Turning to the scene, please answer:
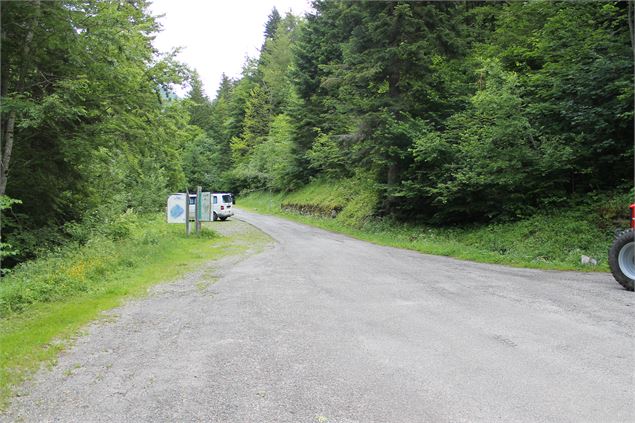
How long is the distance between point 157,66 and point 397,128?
9828 mm

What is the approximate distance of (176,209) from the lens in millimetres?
19516

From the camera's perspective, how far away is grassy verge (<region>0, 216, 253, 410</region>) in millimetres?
5250

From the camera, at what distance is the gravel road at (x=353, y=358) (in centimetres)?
372

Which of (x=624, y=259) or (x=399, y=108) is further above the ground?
(x=399, y=108)

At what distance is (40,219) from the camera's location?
1314 centimetres

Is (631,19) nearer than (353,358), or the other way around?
(353,358)

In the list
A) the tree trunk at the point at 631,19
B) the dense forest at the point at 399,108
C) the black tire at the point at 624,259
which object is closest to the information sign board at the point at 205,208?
the dense forest at the point at 399,108

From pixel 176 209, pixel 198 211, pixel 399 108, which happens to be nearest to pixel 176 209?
pixel 176 209

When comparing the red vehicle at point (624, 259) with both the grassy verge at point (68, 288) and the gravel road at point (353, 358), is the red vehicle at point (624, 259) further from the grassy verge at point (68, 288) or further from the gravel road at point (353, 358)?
the grassy verge at point (68, 288)

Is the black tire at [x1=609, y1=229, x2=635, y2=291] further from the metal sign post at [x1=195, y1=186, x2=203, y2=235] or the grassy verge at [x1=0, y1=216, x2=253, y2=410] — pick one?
the metal sign post at [x1=195, y1=186, x2=203, y2=235]

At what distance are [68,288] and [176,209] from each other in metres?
11.0

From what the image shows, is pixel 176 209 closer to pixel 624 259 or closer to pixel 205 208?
pixel 205 208

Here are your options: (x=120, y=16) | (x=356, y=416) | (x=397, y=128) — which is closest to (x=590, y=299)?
(x=356, y=416)

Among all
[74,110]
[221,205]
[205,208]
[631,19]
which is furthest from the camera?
[221,205]
